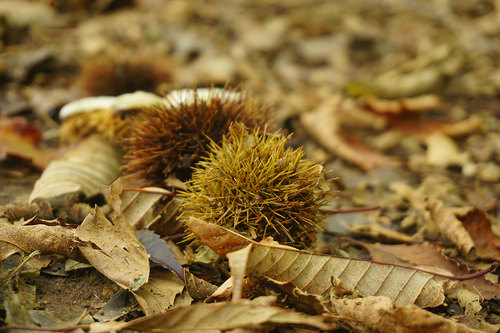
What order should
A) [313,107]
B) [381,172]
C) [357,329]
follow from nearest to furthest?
[357,329] → [381,172] → [313,107]

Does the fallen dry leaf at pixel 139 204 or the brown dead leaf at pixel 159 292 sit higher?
the fallen dry leaf at pixel 139 204

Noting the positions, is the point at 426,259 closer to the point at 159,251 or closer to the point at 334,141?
the point at 159,251

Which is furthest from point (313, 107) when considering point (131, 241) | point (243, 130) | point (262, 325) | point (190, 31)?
point (262, 325)

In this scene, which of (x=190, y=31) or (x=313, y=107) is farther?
(x=190, y=31)

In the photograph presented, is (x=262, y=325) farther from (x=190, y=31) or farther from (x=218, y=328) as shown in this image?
(x=190, y=31)

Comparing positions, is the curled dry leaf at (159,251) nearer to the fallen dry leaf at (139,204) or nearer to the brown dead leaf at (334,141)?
the fallen dry leaf at (139,204)

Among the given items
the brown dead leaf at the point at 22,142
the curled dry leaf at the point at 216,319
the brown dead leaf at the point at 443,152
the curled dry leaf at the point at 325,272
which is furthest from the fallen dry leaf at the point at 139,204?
the brown dead leaf at the point at 443,152

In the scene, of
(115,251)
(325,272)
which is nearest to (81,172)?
(115,251)
